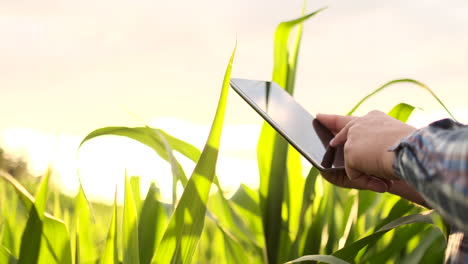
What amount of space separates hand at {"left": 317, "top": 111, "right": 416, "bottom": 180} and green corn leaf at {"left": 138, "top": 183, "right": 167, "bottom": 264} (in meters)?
0.36

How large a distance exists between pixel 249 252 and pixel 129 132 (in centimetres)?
29

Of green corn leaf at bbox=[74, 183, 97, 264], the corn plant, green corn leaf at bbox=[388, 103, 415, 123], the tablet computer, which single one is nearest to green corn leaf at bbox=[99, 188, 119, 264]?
the corn plant

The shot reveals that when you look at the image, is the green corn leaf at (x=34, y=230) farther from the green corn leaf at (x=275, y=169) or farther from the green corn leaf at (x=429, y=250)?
the green corn leaf at (x=429, y=250)

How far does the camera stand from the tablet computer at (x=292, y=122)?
2.59 ft

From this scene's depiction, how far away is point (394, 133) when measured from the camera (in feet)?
2.19

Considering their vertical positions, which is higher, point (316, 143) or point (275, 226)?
point (316, 143)

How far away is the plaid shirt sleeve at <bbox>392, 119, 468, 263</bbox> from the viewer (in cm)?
52

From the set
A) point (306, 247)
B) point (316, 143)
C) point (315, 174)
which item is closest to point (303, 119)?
point (316, 143)

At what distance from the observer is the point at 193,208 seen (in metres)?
0.77

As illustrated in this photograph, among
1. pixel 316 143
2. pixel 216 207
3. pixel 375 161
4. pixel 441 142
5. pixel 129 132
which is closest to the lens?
pixel 441 142

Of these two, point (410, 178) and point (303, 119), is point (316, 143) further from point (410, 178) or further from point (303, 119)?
point (410, 178)

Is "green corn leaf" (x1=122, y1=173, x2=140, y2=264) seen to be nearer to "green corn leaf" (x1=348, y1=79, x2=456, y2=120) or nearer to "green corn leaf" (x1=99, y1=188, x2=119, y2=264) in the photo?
"green corn leaf" (x1=99, y1=188, x2=119, y2=264)

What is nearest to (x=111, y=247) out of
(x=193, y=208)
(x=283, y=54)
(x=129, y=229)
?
(x=129, y=229)

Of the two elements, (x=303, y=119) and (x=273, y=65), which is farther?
(x=273, y=65)
